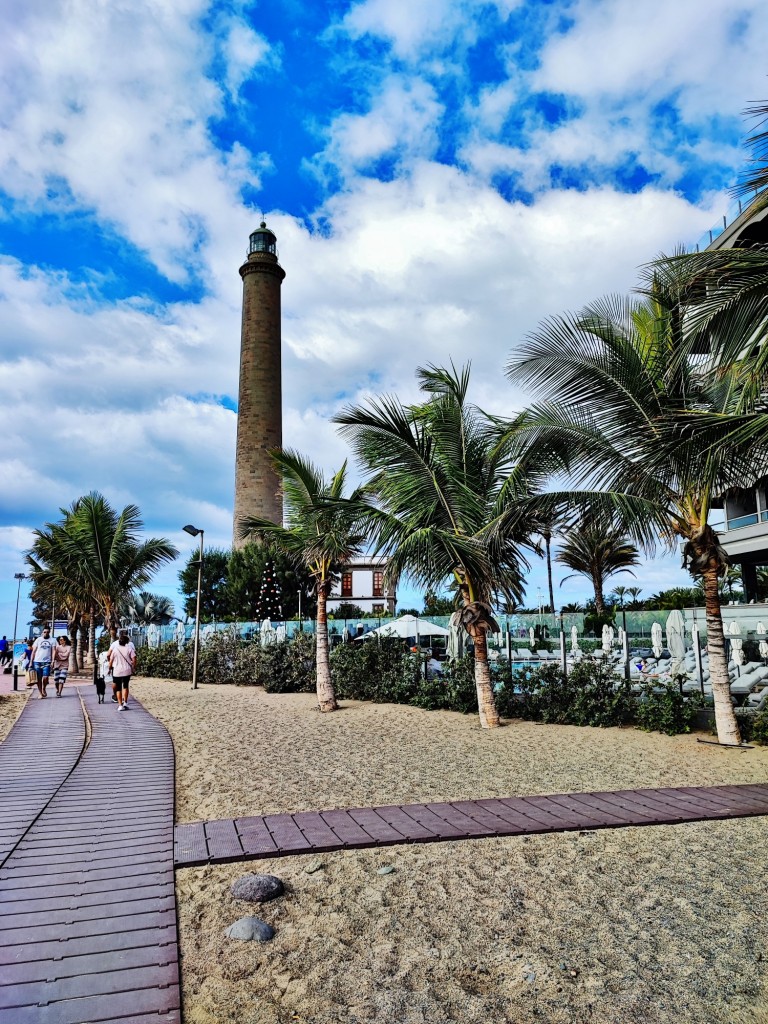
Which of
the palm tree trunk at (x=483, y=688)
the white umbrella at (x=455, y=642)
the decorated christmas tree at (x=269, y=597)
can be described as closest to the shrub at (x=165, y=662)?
the white umbrella at (x=455, y=642)

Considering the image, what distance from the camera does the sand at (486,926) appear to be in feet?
9.74

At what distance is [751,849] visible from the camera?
4.82 meters

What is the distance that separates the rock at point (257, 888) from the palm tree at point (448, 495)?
681 centimetres

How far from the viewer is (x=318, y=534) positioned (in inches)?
564

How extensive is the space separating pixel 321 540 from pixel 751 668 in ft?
26.9

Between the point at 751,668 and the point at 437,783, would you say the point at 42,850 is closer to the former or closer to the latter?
the point at 437,783

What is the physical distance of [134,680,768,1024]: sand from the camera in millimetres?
2969

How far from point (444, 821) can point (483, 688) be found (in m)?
5.78

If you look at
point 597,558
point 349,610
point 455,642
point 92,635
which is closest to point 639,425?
point 455,642

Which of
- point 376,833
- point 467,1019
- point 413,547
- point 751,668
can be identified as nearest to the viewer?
point 467,1019

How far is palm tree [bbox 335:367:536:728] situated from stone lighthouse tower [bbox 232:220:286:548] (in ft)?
117

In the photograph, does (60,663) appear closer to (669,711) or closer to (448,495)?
(448,495)

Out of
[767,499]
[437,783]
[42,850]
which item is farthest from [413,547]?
[767,499]

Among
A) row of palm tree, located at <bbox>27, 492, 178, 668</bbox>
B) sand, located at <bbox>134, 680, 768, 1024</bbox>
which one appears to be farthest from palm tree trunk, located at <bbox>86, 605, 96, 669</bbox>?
sand, located at <bbox>134, 680, 768, 1024</bbox>
